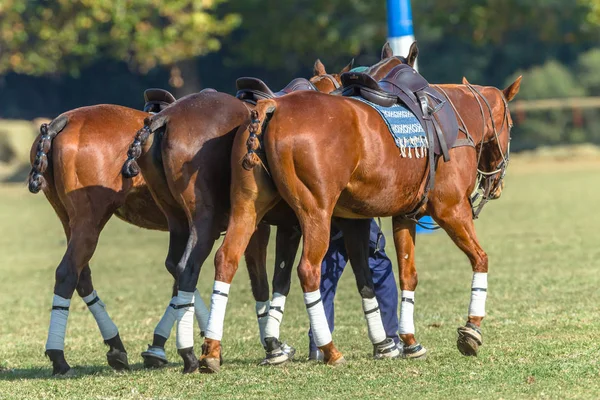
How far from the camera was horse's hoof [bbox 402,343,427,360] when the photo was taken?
8.55 m

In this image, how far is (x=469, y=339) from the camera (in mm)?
8273

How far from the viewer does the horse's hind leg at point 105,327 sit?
29.5 ft

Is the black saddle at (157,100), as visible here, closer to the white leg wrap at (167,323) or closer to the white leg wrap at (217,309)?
the white leg wrap at (167,323)

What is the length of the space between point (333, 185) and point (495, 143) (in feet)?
7.43

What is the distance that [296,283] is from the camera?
46.5ft

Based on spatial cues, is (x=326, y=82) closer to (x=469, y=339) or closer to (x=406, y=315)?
(x=406, y=315)

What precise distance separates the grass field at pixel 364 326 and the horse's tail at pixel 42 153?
1.51m

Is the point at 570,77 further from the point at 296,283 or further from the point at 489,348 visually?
the point at 489,348

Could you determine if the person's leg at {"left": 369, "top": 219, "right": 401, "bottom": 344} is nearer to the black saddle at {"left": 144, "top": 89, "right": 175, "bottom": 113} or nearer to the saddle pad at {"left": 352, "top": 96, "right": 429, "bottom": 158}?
the saddle pad at {"left": 352, "top": 96, "right": 429, "bottom": 158}

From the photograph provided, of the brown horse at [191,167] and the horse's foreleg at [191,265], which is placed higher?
the brown horse at [191,167]

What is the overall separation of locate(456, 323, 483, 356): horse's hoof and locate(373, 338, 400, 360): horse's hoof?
56 cm

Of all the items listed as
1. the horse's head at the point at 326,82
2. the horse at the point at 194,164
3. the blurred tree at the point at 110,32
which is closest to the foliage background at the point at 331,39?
the blurred tree at the point at 110,32

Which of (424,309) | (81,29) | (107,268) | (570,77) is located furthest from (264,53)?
(424,309)

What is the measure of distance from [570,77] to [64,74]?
22.9 metres
